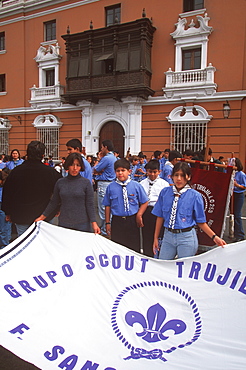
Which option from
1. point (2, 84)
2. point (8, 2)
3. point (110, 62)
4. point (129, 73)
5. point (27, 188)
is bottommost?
point (27, 188)

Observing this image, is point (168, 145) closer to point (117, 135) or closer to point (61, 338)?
point (117, 135)

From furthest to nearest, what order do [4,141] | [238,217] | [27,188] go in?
[4,141]
[238,217]
[27,188]

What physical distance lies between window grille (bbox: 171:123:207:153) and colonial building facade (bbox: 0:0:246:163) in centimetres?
5

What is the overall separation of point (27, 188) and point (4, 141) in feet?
62.7

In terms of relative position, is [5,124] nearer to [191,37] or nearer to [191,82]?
[191,82]

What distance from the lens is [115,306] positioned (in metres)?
2.72

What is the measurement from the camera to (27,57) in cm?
2011

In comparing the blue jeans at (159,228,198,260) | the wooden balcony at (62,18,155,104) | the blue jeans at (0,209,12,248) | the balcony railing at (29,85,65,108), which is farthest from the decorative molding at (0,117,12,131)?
the blue jeans at (159,228,198,260)

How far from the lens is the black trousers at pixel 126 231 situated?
13.8 feet

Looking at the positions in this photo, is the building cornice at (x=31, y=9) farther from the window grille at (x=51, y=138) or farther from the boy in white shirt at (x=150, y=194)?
the boy in white shirt at (x=150, y=194)

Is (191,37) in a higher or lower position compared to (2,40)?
lower

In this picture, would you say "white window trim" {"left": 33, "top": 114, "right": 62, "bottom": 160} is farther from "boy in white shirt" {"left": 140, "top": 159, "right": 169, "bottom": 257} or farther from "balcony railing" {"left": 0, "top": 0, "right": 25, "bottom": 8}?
"boy in white shirt" {"left": 140, "top": 159, "right": 169, "bottom": 257}

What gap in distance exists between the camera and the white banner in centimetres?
225

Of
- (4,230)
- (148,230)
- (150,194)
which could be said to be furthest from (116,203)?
(4,230)
